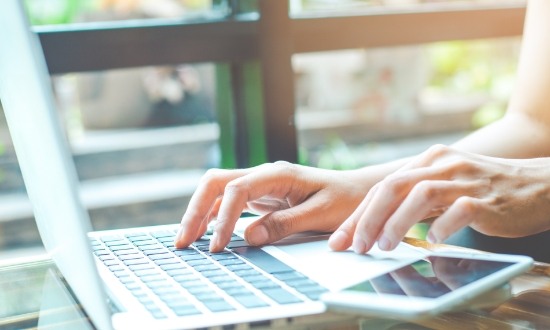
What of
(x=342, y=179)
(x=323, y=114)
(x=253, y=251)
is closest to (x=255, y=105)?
(x=342, y=179)

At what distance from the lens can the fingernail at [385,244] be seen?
0.69 meters

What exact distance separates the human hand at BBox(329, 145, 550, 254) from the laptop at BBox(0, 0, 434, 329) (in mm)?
28

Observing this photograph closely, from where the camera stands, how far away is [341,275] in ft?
2.11

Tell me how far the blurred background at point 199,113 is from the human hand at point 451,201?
123 cm

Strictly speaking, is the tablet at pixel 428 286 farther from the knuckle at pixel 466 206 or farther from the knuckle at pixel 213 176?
the knuckle at pixel 213 176

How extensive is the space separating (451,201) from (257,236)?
0.63 ft

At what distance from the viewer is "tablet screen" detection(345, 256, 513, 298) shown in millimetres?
576

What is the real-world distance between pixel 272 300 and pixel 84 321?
0.16m

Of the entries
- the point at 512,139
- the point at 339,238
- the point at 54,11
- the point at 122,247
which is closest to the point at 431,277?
the point at 339,238

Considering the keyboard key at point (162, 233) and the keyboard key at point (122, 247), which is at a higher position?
the keyboard key at point (122, 247)

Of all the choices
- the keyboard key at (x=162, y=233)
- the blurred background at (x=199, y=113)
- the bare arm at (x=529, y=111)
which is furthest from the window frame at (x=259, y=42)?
the keyboard key at (x=162, y=233)

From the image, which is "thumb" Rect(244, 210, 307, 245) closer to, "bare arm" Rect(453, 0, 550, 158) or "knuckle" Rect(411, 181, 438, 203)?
"knuckle" Rect(411, 181, 438, 203)

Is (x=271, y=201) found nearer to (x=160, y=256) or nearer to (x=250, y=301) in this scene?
(x=160, y=256)

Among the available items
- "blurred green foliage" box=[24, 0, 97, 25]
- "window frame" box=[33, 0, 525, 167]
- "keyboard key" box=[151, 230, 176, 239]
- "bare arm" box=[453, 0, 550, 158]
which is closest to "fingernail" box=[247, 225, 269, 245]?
"keyboard key" box=[151, 230, 176, 239]
